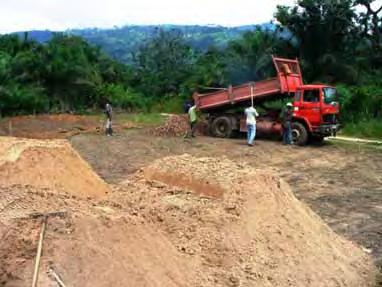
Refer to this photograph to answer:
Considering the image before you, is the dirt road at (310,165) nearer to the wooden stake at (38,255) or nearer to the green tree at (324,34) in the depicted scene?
the wooden stake at (38,255)

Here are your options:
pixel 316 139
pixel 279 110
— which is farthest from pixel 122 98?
pixel 316 139

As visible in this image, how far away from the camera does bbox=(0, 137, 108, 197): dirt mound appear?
937 centimetres

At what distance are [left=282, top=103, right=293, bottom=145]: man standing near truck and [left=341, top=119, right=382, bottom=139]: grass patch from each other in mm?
4170

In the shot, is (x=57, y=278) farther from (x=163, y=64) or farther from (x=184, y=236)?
(x=163, y=64)

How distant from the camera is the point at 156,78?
4212cm

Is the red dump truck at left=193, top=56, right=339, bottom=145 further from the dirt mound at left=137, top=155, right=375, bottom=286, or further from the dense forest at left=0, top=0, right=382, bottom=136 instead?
the dirt mound at left=137, top=155, right=375, bottom=286

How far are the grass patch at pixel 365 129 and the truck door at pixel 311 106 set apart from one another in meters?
4.04

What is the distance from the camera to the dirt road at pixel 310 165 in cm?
1191

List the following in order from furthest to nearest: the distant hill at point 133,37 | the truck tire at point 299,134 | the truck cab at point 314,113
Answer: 1. the distant hill at point 133,37
2. the truck tire at point 299,134
3. the truck cab at point 314,113

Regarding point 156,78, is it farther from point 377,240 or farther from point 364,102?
point 377,240

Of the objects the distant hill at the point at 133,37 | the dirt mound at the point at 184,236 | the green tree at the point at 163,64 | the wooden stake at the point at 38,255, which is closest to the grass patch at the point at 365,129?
the dirt mound at the point at 184,236

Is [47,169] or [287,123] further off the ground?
[287,123]

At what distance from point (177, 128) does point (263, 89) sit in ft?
12.6

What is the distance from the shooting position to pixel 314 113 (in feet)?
67.7
